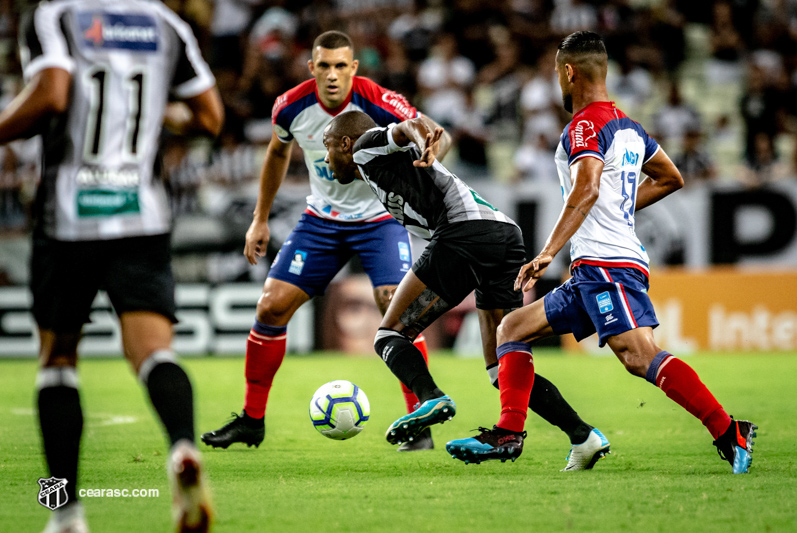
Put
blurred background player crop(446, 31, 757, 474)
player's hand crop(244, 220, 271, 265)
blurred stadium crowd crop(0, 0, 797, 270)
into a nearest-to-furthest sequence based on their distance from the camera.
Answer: blurred background player crop(446, 31, 757, 474) < player's hand crop(244, 220, 271, 265) < blurred stadium crowd crop(0, 0, 797, 270)

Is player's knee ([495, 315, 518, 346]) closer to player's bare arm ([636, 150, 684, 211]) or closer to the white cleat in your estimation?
player's bare arm ([636, 150, 684, 211])

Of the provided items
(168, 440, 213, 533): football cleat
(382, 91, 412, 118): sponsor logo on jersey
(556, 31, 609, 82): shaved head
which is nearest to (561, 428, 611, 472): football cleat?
(556, 31, 609, 82): shaved head

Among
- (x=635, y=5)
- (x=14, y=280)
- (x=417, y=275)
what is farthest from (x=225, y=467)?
(x=635, y=5)

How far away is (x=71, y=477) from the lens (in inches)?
146

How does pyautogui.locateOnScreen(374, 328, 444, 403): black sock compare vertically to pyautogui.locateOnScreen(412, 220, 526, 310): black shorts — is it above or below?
below

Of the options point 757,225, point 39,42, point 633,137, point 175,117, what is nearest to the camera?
point 39,42

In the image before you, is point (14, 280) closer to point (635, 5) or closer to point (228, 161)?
point (228, 161)

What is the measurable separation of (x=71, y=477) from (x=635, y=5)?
15526 mm

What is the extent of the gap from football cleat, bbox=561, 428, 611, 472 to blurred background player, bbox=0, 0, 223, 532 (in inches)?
97.1

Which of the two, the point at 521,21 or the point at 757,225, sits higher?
the point at 521,21

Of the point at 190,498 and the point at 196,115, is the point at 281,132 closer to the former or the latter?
the point at 196,115

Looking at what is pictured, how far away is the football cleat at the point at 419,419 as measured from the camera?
16.3 feet

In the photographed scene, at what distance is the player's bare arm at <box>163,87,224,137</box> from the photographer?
3.93 meters

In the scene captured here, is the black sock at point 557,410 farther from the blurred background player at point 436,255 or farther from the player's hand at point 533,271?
the player's hand at point 533,271
